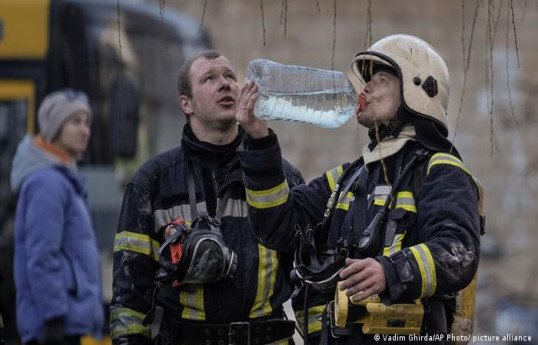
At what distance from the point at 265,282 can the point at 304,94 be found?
78cm

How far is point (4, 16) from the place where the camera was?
36.1 feet

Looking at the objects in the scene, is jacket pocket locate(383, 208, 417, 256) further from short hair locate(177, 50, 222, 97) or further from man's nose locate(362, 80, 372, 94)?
short hair locate(177, 50, 222, 97)

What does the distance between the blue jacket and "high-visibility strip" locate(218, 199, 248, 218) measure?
2.02 metres

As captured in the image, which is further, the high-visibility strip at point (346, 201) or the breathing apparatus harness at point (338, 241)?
the high-visibility strip at point (346, 201)

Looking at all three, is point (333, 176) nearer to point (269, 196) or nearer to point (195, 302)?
point (269, 196)

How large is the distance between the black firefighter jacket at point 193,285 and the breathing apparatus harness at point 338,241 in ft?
1.05

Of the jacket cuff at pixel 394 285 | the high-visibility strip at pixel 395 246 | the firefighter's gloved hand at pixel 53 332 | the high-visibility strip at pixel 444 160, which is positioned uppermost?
the high-visibility strip at pixel 444 160

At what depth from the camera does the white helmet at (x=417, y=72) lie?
4.59 metres

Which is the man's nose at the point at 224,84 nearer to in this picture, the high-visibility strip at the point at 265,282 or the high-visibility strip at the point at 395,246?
the high-visibility strip at the point at 265,282

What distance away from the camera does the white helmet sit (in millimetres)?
4586

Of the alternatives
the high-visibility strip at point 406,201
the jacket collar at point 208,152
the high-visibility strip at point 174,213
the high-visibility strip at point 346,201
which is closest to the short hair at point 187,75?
the jacket collar at point 208,152

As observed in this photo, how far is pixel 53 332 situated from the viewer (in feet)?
22.8

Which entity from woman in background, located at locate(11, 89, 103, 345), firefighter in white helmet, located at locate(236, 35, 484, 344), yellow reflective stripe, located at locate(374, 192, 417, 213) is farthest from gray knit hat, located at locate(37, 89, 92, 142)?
yellow reflective stripe, located at locate(374, 192, 417, 213)

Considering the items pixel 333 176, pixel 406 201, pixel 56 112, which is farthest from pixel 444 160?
pixel 56 112
